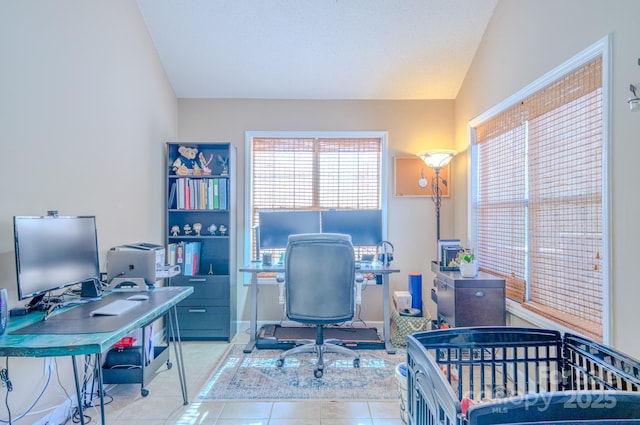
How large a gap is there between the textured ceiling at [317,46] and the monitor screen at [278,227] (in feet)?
4.36

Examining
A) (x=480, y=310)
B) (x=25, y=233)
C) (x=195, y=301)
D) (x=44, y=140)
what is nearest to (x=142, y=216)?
(x=195, y=301)

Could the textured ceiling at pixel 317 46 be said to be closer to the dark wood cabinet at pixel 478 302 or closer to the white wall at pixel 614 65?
the white wall at pixel 614 65

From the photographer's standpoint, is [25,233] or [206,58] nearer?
[25,233]

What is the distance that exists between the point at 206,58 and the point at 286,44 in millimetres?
803

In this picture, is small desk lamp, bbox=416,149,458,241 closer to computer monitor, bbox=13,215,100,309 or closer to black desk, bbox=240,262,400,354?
black desk, bbox=240,262,400,354

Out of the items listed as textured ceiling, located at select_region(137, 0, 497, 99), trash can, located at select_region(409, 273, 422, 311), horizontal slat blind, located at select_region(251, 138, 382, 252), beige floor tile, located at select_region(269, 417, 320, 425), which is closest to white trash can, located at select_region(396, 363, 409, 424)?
beige floor tile, located at select_region(269, 417, 320, 425)

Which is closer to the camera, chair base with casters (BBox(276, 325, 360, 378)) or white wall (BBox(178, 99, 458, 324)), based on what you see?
chair base with casters (BBox(276, 325, 360, 378))

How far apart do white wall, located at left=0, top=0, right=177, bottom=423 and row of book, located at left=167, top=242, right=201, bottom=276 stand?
0.20 metres

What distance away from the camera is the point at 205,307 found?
329cm

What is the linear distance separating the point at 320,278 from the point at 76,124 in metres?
1.93

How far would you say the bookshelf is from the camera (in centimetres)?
329

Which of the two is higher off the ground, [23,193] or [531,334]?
[23,193]

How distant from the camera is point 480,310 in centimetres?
251

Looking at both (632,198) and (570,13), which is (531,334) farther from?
(570,13)
